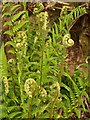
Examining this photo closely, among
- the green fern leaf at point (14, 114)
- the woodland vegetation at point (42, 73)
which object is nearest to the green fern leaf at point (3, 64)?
the woodland vegetation at point (42, 73)

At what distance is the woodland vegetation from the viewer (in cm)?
145

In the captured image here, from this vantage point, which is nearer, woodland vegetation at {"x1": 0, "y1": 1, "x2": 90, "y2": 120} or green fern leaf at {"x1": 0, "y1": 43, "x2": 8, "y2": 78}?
woodland vegetation at {"x1": 0, "y1": 1, "x2": 90, "y2": 120}

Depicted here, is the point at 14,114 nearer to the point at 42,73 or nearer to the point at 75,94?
the point at 42,73

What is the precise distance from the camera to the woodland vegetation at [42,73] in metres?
1.45

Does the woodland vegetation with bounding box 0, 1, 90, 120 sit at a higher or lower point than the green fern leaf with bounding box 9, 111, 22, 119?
higher

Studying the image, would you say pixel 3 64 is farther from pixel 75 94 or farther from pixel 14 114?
pixel 75 94

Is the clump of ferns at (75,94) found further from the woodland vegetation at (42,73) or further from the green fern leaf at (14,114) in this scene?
the green fern leaf at (14,114)

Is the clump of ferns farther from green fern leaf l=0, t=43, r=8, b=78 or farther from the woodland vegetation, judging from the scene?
green fern leaf l=0, t=43, r=8, b=78

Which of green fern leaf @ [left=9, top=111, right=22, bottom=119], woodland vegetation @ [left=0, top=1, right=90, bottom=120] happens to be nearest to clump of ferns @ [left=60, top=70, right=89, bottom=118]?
woodland vegetation @ [left=0, top=1, right=90, bottom=120]

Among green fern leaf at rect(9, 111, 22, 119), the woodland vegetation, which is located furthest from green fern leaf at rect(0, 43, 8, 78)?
green fern leaf at rect(9, 111, 22, 119)

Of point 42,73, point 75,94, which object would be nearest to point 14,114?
point 42,73

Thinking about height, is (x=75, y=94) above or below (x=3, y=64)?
below

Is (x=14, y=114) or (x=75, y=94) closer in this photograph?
(x=14, y=114)

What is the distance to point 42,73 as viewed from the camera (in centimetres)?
155
